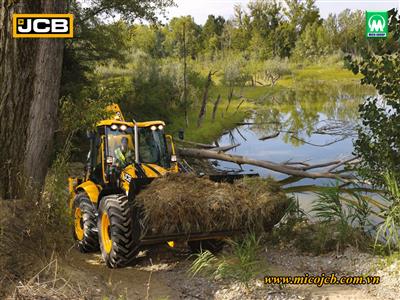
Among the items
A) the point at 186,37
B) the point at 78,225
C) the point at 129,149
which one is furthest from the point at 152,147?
the point at 186,37

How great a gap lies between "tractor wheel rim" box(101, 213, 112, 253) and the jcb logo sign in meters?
2.90

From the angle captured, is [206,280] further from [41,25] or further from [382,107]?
[382,107]

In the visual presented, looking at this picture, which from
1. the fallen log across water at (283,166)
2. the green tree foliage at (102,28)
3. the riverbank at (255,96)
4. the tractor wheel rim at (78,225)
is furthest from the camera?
the riverbank at (255,96)

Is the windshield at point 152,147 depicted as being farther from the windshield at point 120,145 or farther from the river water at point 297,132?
the river water at point 297,132

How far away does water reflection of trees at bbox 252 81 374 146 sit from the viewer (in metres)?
25.4

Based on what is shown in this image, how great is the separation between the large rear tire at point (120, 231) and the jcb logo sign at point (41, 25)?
2501mm

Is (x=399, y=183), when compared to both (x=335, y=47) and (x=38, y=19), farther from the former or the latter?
(x=335, y=47)

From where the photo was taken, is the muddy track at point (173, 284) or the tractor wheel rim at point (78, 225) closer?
the muddy track at point (173, 284)

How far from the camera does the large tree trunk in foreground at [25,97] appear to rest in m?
5.54

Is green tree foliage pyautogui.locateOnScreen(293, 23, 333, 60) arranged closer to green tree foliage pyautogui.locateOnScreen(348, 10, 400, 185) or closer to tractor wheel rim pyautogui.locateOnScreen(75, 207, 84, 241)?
green tree foliage pyautogui.locateOnScreen(348, 10, 400, 185)

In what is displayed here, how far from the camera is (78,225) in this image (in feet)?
28.6

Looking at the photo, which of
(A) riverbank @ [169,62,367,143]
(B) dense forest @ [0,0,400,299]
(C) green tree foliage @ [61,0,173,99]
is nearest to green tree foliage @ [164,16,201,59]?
(A) riverbank @ [169,62,367,143]

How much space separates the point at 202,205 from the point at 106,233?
1972mm

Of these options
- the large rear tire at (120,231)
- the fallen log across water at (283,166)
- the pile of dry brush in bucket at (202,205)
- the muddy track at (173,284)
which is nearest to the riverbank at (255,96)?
the pile of dry brush in bucket at (202,205)
